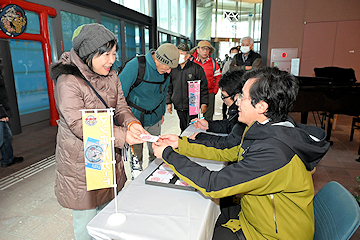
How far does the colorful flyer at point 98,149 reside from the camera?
3.05 ft

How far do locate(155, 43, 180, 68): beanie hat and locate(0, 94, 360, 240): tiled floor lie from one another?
165 cm

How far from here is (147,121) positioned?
241 centimetres

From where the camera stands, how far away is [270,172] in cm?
95

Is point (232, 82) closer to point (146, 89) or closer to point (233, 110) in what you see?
point (233, 110)

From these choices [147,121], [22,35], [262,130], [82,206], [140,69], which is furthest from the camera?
[22,35]

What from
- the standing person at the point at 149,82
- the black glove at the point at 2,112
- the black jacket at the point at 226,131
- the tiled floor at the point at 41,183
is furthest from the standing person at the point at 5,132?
the black jacket at the point at 226,131

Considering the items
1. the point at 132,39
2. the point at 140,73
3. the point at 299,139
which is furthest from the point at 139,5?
the point at 299,139

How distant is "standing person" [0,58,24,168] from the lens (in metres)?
2.87

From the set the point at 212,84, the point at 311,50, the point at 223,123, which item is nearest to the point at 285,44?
the point at 311,50

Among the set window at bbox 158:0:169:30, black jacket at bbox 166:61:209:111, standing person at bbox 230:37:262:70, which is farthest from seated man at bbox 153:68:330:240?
window at bbox 158:0:169:30

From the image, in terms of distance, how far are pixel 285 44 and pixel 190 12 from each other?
323 inches

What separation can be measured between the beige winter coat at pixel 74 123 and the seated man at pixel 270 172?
476mm

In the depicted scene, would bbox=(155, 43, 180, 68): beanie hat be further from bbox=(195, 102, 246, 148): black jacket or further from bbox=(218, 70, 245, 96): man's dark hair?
bbox=(195, 102, 246, 148): black jacket

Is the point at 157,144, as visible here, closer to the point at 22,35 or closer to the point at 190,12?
the point at 22,35
